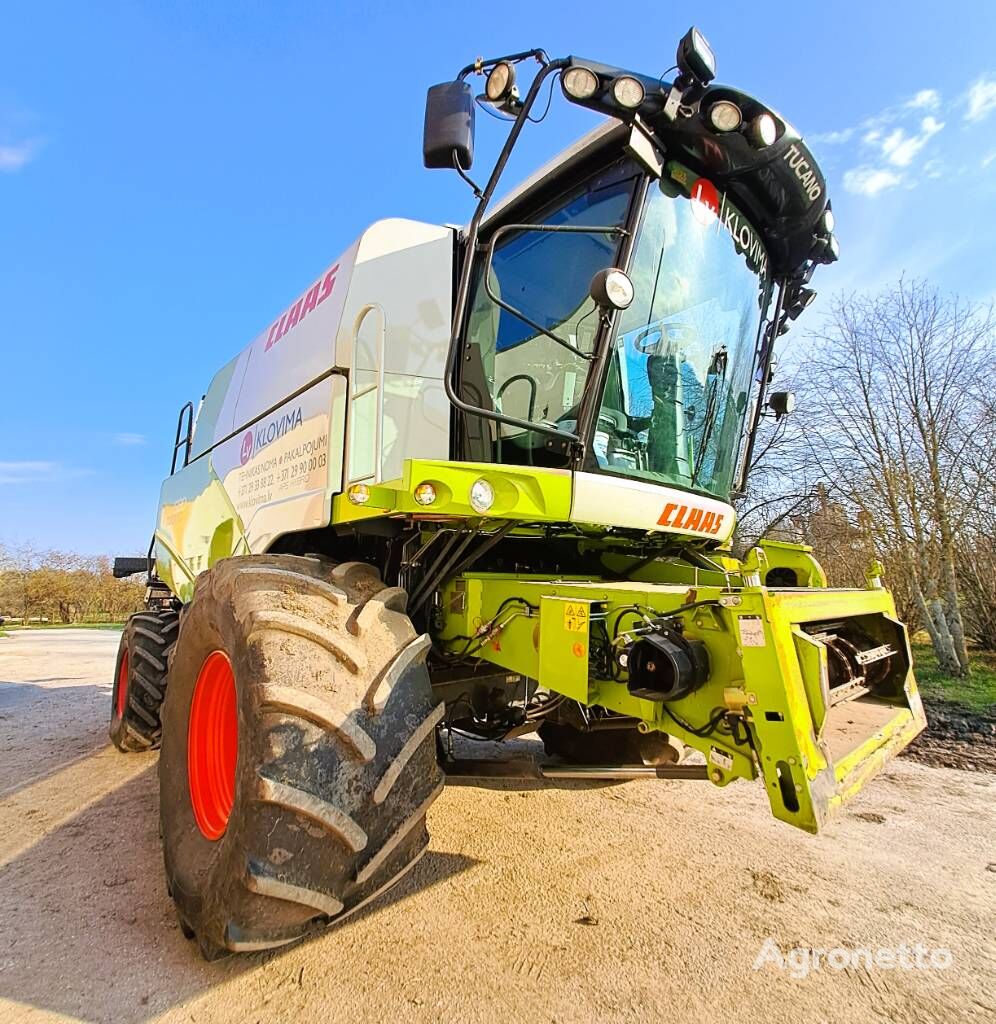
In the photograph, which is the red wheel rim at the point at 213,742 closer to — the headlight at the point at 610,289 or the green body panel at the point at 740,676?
the green body panel at the point at 740,676

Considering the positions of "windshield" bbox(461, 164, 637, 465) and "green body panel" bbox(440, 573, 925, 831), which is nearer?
"green body panel" bbox(440, 573, 925, 831)

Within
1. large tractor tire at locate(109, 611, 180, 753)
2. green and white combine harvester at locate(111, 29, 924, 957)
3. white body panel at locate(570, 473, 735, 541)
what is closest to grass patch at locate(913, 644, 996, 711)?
green and white combine harvester at locate(111, 29, 924, 957)

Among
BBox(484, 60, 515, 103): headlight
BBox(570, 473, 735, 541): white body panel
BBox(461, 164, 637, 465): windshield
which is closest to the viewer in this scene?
BBox(484, 60, 515, 103): headlight

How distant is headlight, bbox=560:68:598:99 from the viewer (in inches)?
96.3

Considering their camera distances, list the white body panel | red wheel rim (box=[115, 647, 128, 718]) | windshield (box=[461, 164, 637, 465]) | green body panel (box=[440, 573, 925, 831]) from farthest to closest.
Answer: red wheel rim (box=[115, 647, 128, 718])
windshield (box=[461, 164, 637, 465])
the white body panel
green body panel (box=[440, 573, 925, 831])

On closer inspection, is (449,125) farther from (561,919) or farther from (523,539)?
(561,919)

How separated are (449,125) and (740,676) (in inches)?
81.0

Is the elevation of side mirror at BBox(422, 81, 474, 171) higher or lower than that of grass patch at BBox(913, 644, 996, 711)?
higher

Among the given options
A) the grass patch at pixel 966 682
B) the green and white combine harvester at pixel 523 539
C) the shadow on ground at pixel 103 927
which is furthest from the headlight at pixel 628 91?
the grass patch at pixel 966 682

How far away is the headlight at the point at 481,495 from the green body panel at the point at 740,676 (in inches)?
15.5

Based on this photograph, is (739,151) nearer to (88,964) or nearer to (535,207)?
(535,207)

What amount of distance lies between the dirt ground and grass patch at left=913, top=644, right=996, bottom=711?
4.37m

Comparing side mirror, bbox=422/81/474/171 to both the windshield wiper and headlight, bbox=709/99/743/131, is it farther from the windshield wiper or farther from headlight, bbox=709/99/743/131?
the windshield wiper

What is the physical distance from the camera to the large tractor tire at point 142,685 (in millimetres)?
4539
